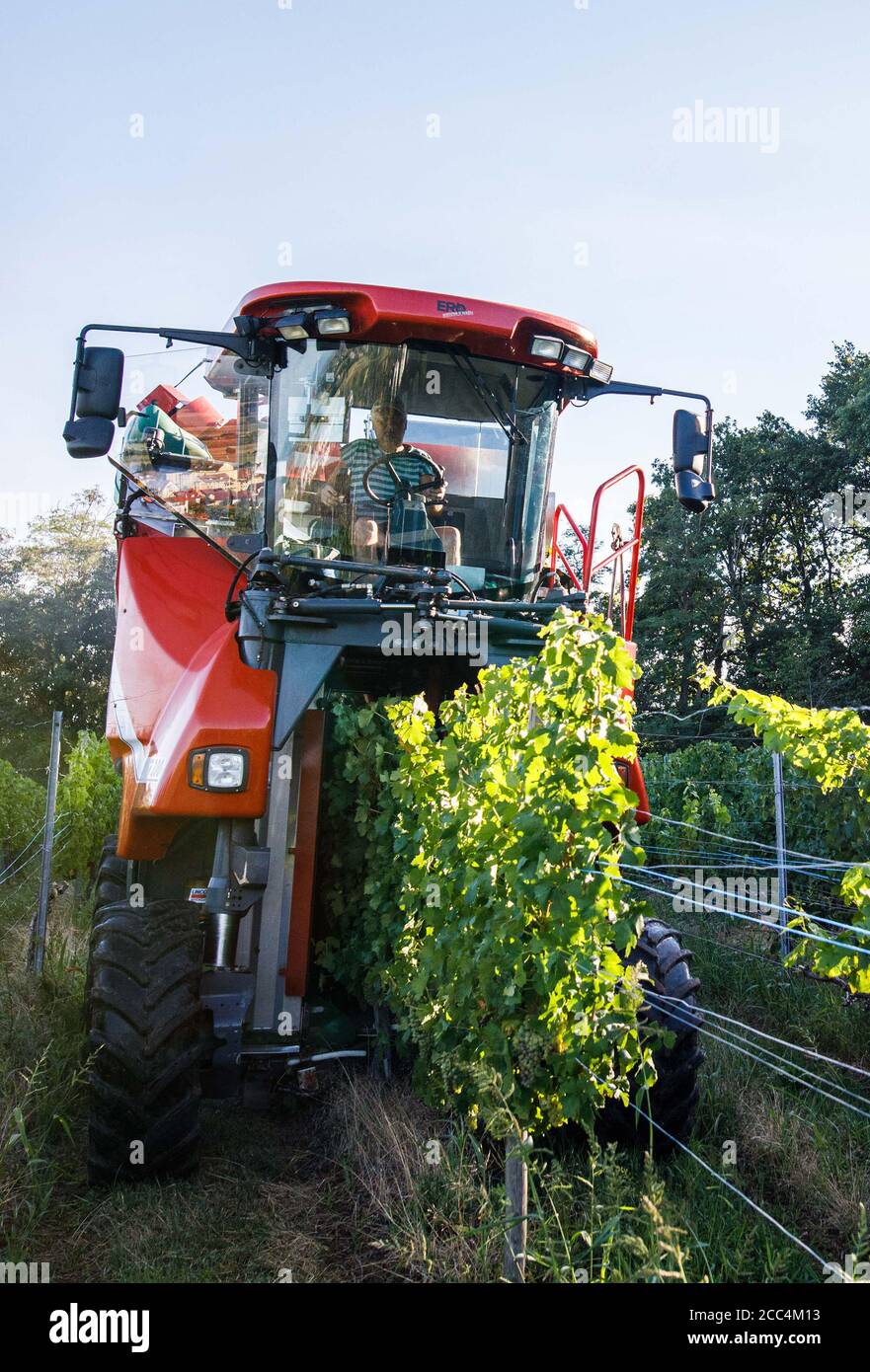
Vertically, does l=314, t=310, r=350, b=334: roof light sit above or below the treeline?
below

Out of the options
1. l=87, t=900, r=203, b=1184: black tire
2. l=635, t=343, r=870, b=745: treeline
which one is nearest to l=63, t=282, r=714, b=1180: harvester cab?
l=87, t=900, r=203, b=1184: black tire

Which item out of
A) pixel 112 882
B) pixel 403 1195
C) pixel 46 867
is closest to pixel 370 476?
pixel 112 882

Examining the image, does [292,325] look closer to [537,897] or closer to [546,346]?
[546,346]

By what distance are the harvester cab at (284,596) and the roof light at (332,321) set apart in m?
0.01

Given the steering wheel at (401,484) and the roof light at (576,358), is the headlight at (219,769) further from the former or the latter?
the roof light at (576,358)

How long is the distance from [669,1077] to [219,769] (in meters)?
1.99

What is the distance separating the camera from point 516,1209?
2.99 meters

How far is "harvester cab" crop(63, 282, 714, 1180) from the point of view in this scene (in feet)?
13.5

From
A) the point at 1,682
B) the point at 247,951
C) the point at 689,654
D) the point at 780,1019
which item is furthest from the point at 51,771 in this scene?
the point at 1,682

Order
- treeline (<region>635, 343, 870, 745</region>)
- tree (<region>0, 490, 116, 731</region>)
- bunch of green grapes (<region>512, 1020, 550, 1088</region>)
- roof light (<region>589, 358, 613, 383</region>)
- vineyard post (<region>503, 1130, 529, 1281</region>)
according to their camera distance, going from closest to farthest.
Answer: vineyard post (<region>503, 1130, 529, 1281</region>) → bunch of green grapes (<region>512, 1020, 550, 1088</region>) → roof light (<region>589, 358, 613, 383</region>) → treeline (<region>635, 343, 870, 745</region>) → tree (<region>0, 490, 116, 731</region>)

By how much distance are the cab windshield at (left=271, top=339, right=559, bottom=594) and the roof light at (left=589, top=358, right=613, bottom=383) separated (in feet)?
0.65

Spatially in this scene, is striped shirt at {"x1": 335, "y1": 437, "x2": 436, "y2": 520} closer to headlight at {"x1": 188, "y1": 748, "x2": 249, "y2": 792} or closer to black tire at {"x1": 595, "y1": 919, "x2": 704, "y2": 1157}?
headlight at {"x1": 188, "y1": 748, "x2": 249, "y2": 792}

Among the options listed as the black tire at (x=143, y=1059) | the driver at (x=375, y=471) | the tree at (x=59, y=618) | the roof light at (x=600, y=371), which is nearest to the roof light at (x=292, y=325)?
the driver at (x=375, y=471)

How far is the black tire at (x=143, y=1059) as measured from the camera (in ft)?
12.4
